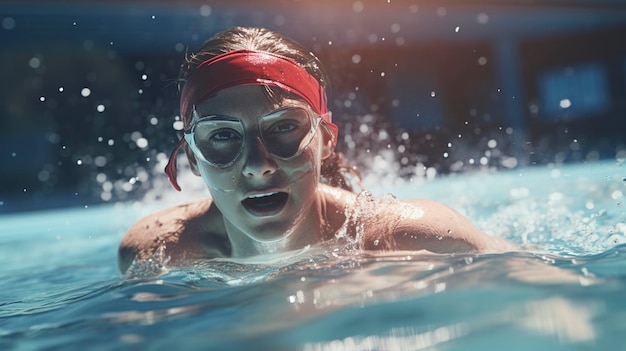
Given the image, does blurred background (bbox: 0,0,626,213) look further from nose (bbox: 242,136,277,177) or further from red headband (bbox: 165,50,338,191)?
nose (bbox: 242,136,277,177)

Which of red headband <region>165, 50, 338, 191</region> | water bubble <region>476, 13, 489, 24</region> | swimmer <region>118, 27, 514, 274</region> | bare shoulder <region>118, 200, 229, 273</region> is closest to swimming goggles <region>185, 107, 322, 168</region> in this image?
swimmer <region>118, 27, 514, 274</region>

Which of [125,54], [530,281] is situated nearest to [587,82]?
[125,54]

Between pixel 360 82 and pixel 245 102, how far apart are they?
9289 millimetres

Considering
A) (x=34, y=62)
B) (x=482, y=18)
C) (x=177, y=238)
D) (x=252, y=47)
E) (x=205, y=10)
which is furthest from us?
(x=482, y=18)

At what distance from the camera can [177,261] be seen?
2.62 meters

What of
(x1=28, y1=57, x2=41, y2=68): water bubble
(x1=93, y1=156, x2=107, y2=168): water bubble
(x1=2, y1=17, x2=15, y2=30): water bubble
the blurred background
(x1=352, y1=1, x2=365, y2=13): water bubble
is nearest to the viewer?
(x1=2, y1=17, x2=15, y2=30): water bubble

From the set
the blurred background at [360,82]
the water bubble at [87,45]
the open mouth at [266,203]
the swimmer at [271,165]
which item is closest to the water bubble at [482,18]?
the blurred background at [360,82]

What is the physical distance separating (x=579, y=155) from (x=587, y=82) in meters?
3.18

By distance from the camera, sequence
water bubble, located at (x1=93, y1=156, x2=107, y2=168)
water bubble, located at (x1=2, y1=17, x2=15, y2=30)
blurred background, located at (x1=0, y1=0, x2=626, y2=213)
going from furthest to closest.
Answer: water bubble, located at (x1=93, y1=156, x2=107, y2=168), blurred background, located at (x1=0, y1=0, x2=626, y2=213), water bubble, located at (x1=2, y1=17, x2=15, y2=30)

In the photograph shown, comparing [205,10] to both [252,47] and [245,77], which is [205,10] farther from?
[245,77]

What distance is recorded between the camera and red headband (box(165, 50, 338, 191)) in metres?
2.28

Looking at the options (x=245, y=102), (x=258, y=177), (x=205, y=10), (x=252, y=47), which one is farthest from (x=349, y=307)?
(x=205, y=10)

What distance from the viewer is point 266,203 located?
215 cm

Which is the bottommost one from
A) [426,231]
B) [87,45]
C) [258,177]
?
[426,231]
